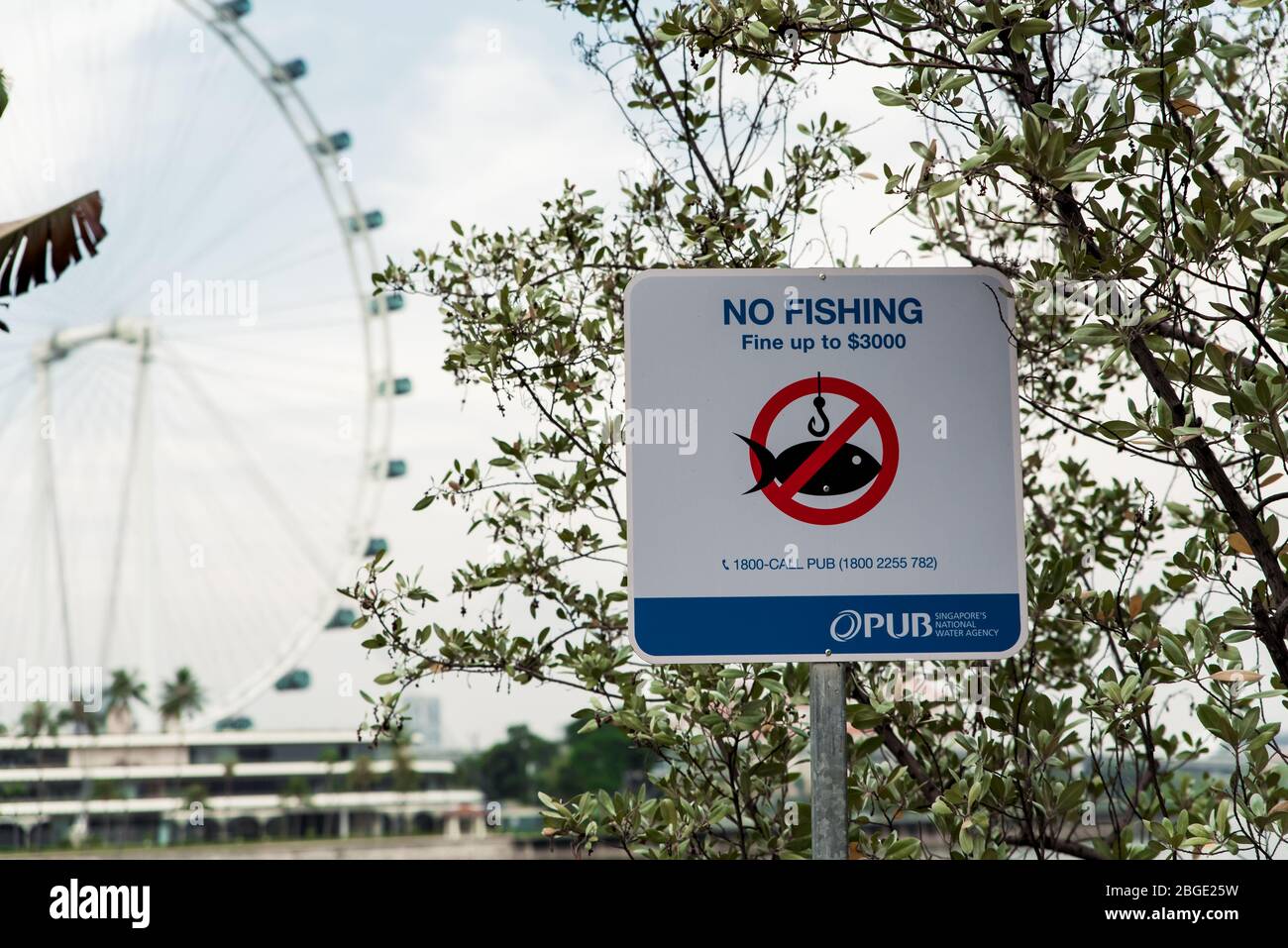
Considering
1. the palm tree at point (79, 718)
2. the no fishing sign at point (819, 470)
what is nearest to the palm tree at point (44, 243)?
the no fishing sign at point (819, 470)

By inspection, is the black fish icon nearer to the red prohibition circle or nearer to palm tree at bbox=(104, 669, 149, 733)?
the red prohibition circle

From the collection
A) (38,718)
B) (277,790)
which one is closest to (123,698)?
(38,718)

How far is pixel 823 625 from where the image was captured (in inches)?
68.3

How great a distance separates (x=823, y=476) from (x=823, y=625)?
0.23m

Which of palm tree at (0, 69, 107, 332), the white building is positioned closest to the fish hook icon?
palm tree at (0, 69, 107, 332)

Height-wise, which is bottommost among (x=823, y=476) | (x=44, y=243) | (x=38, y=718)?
(x=38, y=718)

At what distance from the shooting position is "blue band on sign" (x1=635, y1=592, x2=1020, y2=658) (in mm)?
1732

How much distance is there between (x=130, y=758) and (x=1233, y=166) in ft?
172

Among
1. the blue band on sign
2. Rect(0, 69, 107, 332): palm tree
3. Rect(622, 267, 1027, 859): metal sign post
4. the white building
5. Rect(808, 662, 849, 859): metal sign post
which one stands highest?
Rect(0, 69, 107, 332): palm tree

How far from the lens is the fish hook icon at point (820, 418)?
179 cm

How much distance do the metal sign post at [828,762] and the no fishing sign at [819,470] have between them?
0.04 meters

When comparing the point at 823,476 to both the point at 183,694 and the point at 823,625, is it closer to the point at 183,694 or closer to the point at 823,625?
the point at 823,625

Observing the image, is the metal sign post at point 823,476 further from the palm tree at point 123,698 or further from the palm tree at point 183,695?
the palm tree at point 183,695
